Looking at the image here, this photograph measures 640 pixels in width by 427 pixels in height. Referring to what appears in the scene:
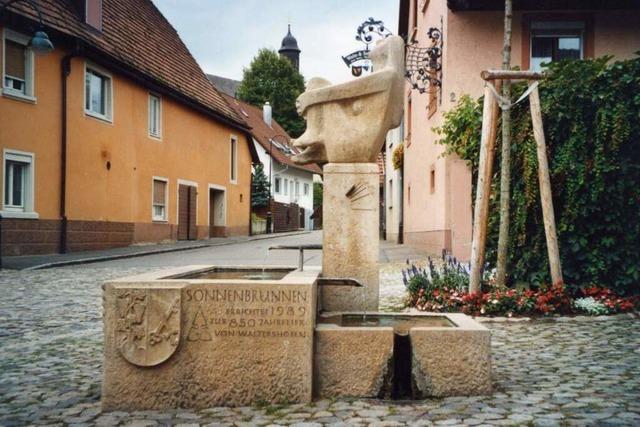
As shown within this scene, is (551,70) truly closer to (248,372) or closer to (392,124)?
(392,124)

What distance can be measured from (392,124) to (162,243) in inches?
738

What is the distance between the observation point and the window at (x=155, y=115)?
75.1 ft

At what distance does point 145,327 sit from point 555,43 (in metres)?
12.7

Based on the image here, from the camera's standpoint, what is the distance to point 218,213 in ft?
97.9

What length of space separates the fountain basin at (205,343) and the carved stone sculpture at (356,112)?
1.51m

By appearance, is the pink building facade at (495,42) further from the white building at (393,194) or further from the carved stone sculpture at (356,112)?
the white building at (393,194)

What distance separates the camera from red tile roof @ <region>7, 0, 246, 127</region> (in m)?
17.5

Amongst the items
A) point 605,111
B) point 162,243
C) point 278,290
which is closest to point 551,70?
point 605,111

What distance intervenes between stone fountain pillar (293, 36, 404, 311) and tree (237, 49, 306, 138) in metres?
54.5

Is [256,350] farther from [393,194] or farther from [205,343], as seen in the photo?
[393,194]

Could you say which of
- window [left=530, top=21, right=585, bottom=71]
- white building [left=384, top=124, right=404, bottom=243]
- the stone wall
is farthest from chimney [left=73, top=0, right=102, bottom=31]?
the stone wall

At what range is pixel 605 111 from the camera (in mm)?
7359

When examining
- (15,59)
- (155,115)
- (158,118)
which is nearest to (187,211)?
(158,118)

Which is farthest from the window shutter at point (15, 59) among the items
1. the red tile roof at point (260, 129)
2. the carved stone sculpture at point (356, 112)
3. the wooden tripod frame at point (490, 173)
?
the red tile roof at point (260, 129)
